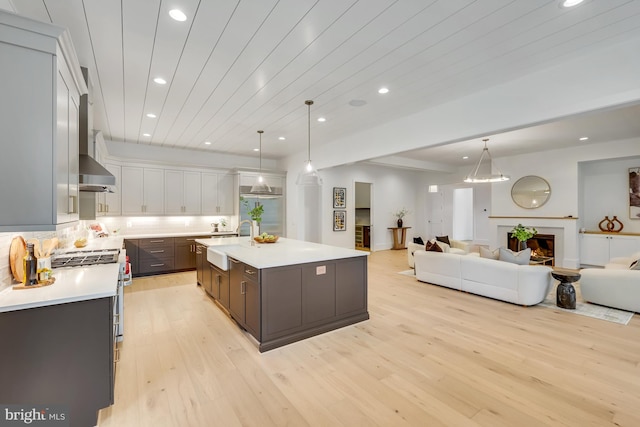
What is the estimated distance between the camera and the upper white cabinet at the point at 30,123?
1.46 meters

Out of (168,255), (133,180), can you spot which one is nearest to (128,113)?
(133,180)

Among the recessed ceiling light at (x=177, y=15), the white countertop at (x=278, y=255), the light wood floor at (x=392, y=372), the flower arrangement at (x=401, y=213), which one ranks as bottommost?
the light wood floor at (x=392, y=372)

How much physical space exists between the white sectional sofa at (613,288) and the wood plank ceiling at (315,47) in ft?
9.94

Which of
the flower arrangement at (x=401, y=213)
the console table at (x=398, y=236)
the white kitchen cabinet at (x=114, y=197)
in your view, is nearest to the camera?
the white kitchen cabinet at (x=114, y=197)

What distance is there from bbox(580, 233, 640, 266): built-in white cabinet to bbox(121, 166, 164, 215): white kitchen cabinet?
9410 mm

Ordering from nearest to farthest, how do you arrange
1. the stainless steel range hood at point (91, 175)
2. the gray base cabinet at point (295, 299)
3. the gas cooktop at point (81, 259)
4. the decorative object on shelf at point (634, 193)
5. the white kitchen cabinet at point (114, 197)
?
the stainless steel range hood at point (91, 175) → the gas cooktop at point (81, 259) → the gray base cabinet at point (295, 299) → the white kitchen cabinet at point (114, 197) → the decorative object on shelf at point (634, 193)

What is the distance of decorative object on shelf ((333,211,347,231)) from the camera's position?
8.22 meters

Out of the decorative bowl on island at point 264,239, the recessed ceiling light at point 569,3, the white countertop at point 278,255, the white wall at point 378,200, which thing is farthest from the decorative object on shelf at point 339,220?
the recessed ceiling light at point 569,3

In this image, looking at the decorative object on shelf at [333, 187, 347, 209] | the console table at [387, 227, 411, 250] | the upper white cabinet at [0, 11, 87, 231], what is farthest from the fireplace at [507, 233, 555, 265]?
the upper white cabinet at [0, 11, 87, 231]

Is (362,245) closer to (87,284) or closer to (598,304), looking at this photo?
(598,304)

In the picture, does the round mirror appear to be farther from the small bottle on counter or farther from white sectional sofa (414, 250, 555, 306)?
the small bottle on counter

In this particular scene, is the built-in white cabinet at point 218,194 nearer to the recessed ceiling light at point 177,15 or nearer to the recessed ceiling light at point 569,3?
the recessed ceiling light at point 177,15

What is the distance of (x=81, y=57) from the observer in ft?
8.52

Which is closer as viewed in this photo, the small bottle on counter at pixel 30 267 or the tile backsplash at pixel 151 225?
the small bottle on counter at pixel 30 267
